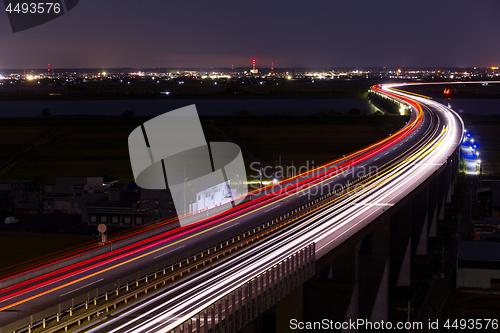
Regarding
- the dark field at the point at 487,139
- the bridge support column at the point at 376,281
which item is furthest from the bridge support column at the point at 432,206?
the dark field at the point at 487,139

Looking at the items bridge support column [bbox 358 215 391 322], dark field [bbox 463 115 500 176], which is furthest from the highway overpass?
dark field [bbox 463 115 500 176]

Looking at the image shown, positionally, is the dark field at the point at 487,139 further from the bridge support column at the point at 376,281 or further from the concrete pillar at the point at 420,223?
the bridge support column at the point at 376,281

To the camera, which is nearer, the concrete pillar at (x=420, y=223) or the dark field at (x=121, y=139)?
the concrete pillar at (x=420, y=223)

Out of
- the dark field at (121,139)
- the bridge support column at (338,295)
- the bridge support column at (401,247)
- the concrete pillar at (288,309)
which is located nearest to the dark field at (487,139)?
the dark field at (121,139)

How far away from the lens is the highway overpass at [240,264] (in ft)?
37.2

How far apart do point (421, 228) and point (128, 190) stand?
16218mm

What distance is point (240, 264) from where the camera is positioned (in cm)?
1515

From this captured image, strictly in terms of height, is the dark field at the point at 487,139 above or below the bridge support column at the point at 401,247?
below

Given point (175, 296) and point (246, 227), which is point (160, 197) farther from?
point (175, 296)

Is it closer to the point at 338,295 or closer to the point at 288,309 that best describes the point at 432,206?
the point at 338,295

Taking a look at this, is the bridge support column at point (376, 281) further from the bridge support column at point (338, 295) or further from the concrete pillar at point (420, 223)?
the concrete pillar at point (420, 223)

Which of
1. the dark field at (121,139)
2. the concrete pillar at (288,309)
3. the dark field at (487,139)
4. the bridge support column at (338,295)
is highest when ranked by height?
the concrete pillar at (288,309)

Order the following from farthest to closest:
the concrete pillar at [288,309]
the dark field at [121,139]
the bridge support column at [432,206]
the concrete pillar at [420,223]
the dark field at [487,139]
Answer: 1. the dark field at [487,139]
2. the dark field at [121,139]
3. the bridge support column at [432,206]
4. the concrete pillar at [420,223]
5. the concrete pillar at [288,309]

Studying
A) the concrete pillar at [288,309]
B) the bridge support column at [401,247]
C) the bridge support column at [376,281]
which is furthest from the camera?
the bridge support column at [401,247]
